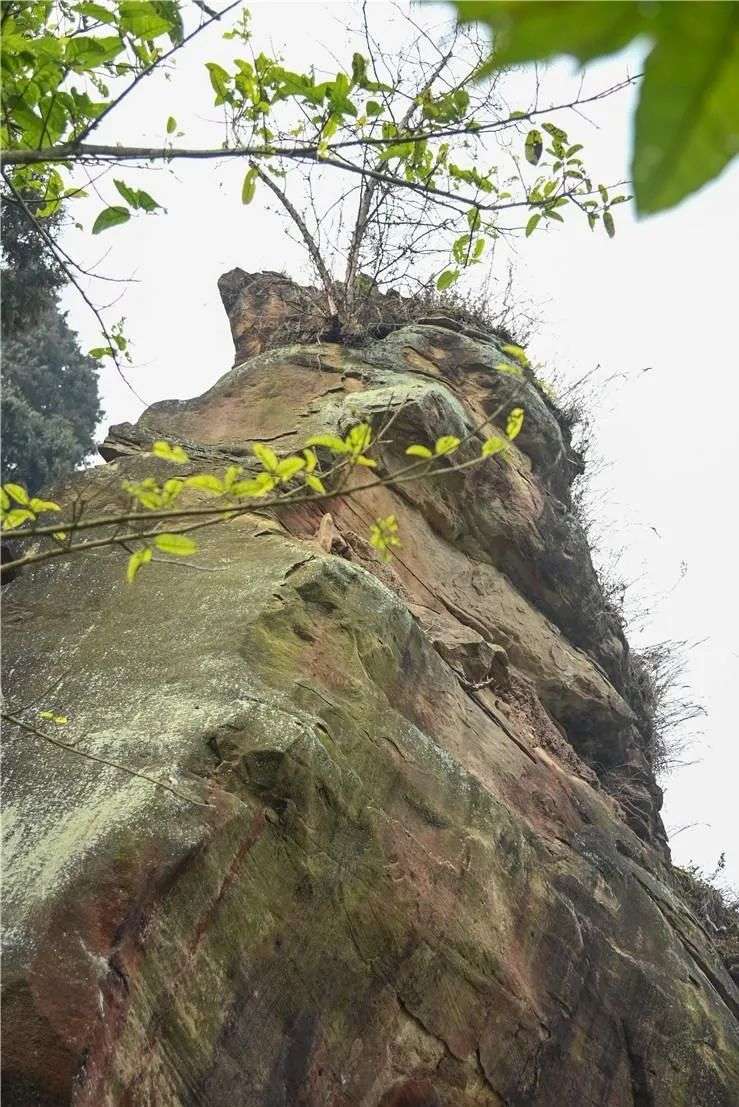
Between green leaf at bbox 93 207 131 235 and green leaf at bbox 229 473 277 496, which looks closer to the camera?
green leaf at bbox 229 473 277 496

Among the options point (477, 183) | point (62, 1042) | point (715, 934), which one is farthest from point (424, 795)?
point (715, 934)

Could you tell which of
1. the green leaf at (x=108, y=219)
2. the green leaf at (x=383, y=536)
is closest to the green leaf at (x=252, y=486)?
the green leaf at (x=383, y=536)

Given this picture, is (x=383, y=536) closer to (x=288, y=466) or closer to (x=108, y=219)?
(x=288, y=466)

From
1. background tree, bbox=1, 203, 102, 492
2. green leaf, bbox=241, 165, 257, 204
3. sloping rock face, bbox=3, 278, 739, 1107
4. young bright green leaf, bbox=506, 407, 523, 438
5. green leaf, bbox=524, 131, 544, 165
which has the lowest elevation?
sloping rock face, bbox=3, 278, 739, 1107

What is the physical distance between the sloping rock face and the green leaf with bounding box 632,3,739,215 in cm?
200

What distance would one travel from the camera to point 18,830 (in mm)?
3277

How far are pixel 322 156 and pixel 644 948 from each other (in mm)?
4323

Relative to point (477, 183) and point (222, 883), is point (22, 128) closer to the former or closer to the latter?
point (477, 183)

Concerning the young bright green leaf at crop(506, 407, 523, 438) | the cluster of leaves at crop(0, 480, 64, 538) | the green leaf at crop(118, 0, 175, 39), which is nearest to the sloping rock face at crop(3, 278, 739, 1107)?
the cluster of leaves at crop(0, 480, 64, 538)

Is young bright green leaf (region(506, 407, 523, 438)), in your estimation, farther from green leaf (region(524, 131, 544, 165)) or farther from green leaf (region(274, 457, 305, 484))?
green leaf (region(524, 131, 544, 165))

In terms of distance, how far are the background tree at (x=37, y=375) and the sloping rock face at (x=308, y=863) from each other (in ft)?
14.2

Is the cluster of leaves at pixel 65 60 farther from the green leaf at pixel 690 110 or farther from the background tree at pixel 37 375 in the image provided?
the background tree at pixel 37 375

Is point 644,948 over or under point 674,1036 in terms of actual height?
over

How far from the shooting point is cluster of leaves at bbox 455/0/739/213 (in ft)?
1.77
